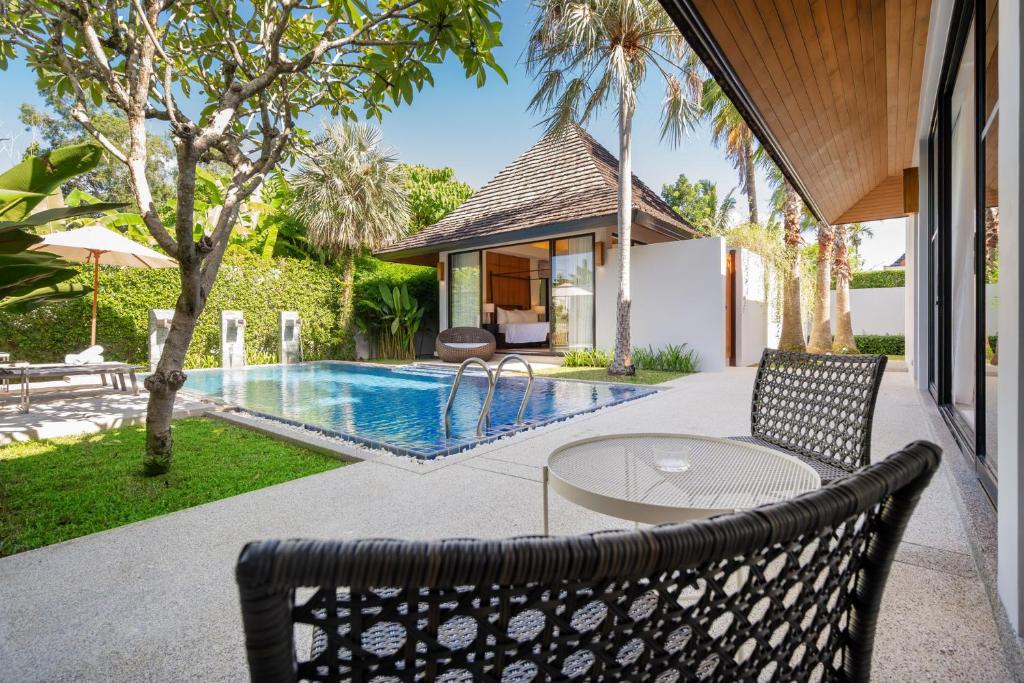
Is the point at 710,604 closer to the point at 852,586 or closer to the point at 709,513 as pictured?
the point at 852,586

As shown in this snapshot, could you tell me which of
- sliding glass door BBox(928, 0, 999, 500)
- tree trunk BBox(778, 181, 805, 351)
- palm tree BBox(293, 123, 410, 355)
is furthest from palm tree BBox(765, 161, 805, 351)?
palm tree BBox(293, 123, 410, 355)

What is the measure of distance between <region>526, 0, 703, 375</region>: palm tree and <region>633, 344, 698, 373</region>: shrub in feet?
4.77

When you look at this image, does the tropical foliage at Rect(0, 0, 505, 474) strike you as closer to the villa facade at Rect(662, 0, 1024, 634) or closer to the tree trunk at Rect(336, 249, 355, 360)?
the villa facade at Rect(662, 0, 1024, 634)

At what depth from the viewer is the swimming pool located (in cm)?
505

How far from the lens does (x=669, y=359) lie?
33.8 feet

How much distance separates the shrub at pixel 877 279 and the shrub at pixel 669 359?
416 inches

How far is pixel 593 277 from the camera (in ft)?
38.1

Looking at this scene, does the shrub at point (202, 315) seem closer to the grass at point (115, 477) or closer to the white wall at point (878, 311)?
the grass at point (115, 477)

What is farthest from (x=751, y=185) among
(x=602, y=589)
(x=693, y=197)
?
(x=693, y=197)

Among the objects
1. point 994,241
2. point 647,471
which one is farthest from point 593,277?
point 647,471

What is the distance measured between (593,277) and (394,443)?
7987mm

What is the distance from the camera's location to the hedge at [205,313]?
8867 mm

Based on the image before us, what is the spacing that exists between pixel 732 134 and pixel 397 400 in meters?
12.3

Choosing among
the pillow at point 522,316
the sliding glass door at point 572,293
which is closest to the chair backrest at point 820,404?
the sliding glass door at point 572,293
